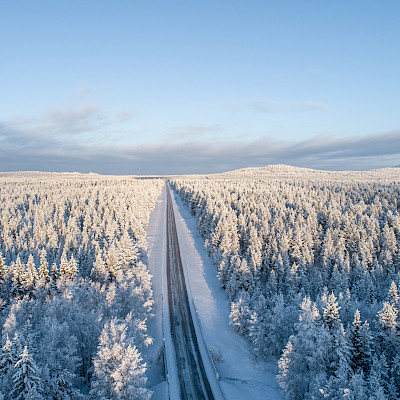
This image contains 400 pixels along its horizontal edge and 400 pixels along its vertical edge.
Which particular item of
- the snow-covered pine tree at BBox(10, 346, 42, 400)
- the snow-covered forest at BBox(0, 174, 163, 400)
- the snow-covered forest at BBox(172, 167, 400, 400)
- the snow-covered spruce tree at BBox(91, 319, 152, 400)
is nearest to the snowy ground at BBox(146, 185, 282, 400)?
the snow-covered forest at BBox(172, 167, 400, 400)

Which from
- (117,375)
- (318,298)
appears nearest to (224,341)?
(318,298)

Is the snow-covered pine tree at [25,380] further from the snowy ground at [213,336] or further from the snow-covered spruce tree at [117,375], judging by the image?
the snowy ground at [213,336]

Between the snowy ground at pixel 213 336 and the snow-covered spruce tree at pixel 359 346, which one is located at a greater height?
the snow-covered spruce tree at pixel 359 346

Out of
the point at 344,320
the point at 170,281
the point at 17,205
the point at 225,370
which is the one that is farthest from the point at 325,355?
the point at 17,205

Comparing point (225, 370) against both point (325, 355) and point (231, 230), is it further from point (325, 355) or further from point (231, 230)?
point (231, 230)

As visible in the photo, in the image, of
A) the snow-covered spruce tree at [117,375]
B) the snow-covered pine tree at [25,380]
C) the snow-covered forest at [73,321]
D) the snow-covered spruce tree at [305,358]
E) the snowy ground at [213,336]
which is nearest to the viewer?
the snow-covered pine tree at [25,380]

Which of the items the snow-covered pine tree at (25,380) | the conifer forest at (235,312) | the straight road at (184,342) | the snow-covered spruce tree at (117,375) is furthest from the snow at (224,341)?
the snow-covered pine tree at (25,380)

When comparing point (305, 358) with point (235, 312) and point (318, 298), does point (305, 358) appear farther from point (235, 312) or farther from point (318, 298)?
point (235, 312)
